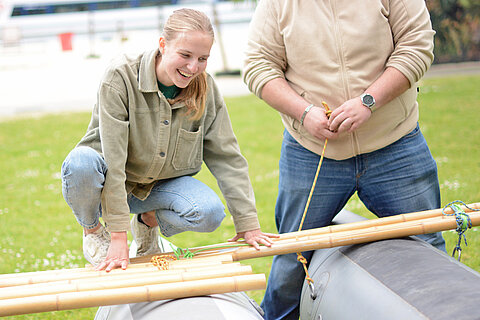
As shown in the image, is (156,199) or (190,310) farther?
(156,199)

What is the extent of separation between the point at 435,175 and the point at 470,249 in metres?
1.61

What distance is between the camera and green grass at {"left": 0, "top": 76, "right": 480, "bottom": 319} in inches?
187

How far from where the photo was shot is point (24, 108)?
13.1 m

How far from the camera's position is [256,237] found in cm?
296

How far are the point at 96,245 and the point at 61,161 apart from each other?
5390 millimetres

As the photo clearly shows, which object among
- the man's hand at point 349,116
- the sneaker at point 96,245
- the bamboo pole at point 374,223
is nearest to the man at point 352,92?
the man's hand at point 349,116

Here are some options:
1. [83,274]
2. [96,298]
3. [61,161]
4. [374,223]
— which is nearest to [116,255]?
[83,274]

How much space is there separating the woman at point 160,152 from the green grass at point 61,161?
1119 mm

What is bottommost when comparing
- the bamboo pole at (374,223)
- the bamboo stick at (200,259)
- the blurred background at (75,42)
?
the blurred background at (75,42)

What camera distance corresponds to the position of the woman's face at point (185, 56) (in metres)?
2.75

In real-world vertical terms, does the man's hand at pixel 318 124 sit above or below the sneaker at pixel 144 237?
above

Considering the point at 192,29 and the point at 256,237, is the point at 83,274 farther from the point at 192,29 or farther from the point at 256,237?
the point at 192,29

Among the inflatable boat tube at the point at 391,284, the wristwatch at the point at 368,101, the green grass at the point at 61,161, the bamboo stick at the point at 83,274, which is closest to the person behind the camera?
the inflatable boat tube at the point at 391,284

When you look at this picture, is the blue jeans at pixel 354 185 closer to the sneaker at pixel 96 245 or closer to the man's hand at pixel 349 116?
the man's hand at pixel 349 116
